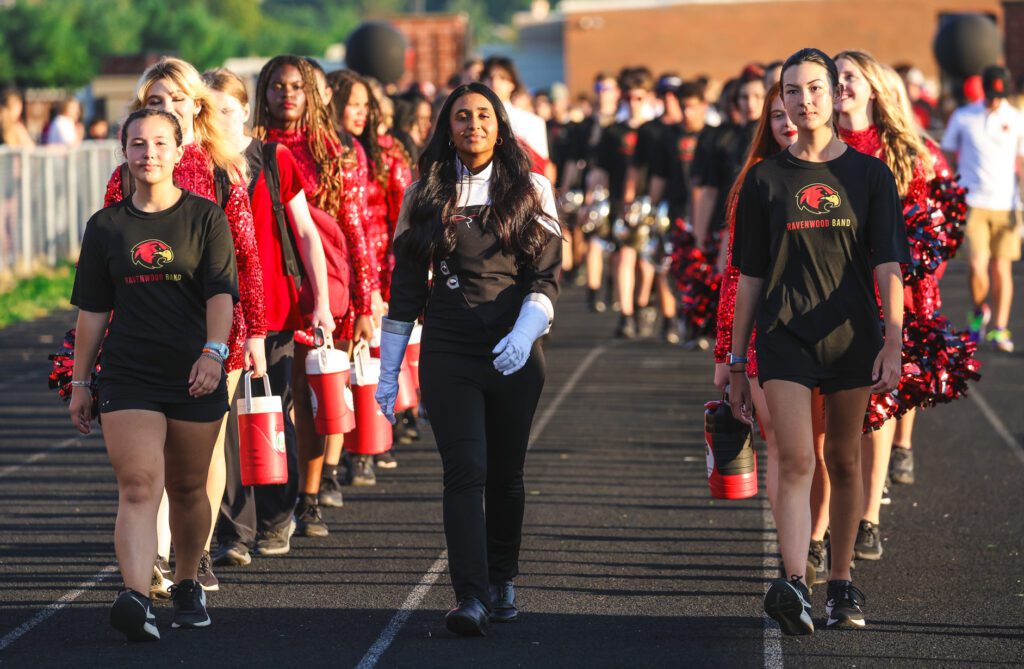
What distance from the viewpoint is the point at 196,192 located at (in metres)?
6.50

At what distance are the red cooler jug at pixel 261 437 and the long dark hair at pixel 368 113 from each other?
2.32 meters

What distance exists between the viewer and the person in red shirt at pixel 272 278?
23.8 ft

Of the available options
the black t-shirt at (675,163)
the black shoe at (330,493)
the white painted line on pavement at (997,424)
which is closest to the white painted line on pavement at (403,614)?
the black shoe at (330,493)

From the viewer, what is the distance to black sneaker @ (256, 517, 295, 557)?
756cm

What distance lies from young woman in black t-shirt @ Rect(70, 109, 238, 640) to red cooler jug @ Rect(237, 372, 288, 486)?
621 mm

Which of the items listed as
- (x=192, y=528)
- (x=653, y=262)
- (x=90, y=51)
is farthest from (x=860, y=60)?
(x=90, y=51)

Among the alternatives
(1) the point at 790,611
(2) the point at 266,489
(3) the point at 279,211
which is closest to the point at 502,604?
(1) the point at 790,611

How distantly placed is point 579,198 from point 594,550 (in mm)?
9595

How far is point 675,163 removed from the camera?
1429cm

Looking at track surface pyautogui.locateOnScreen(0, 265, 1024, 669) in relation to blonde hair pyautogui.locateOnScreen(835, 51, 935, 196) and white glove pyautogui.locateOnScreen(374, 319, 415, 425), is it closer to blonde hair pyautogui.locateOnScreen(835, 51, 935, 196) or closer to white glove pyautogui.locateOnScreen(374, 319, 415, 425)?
white glove pyautogui.locateOnScreen(374, 319, 415, 425)

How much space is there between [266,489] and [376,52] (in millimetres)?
8389

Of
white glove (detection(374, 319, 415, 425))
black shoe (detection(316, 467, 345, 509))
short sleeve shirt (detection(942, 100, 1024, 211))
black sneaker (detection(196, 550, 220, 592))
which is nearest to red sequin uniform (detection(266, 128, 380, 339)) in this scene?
black shoe (detection(316, 467, 345, 509))

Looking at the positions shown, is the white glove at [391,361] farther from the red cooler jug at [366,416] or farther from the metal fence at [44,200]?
the metal fence at [44,200]

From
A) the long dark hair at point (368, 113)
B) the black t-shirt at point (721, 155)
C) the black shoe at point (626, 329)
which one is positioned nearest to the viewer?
the long dark hair at point (368, 113)
